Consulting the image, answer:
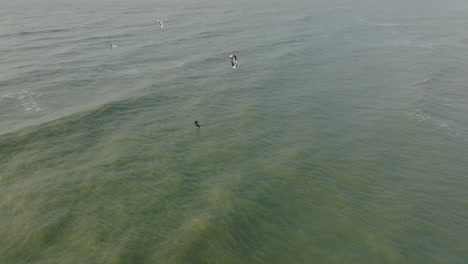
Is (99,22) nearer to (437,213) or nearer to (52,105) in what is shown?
(52,105)

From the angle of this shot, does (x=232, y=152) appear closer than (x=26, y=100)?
Yes

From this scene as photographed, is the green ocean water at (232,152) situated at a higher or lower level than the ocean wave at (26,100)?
lower

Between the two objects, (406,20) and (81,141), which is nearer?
(81,141)

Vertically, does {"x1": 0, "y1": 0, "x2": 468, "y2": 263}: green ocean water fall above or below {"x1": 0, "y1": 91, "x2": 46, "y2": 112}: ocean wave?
below

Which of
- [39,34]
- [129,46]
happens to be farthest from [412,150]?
[39,34]

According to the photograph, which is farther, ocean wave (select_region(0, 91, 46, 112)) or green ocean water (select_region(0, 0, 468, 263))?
ocean wave (select_region(0, 91, 46, 112))

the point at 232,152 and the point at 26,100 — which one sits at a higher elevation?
the point at 26,100

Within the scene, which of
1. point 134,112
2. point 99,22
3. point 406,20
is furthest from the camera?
point 406,20

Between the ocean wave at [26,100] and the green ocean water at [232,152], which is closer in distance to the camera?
the green ocean water at [232,152]
